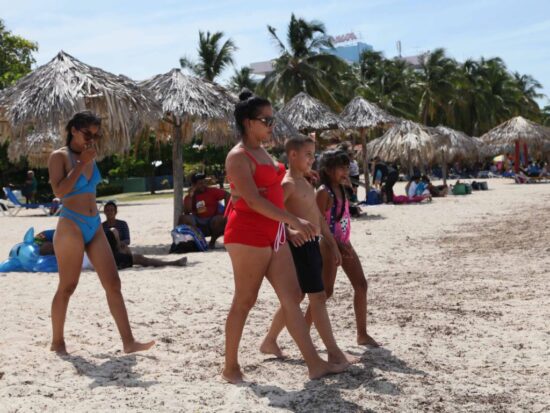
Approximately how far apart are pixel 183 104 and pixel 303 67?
90.9 feet

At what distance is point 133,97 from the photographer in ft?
35.0

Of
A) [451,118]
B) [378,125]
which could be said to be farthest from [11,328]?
[451,118]

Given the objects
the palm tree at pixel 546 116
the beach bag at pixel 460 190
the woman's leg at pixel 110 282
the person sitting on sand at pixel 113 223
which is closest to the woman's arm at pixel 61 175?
the woman's leg at pixel 110 282

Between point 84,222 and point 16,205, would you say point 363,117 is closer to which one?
point 16,205

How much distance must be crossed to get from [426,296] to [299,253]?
2.91 metres

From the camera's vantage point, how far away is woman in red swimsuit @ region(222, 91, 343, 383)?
3855mm

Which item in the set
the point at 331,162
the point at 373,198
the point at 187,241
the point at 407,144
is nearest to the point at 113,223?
the point at 187,241

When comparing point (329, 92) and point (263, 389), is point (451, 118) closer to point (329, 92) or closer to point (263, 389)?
point (329, 92)

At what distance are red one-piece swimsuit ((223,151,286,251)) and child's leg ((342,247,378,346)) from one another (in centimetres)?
96

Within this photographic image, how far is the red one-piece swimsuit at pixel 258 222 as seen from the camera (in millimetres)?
3865

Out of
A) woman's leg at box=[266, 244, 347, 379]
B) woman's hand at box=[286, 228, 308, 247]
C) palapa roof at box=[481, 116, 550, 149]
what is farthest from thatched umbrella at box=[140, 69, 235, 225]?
palapa roof at box=[481, 116, 550, 149]

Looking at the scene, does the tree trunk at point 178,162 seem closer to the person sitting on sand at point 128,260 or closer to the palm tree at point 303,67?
the person sitting on sand at point 128,260

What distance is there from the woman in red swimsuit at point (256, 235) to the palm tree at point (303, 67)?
117 feet

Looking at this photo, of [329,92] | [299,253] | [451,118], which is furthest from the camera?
[451,118]
